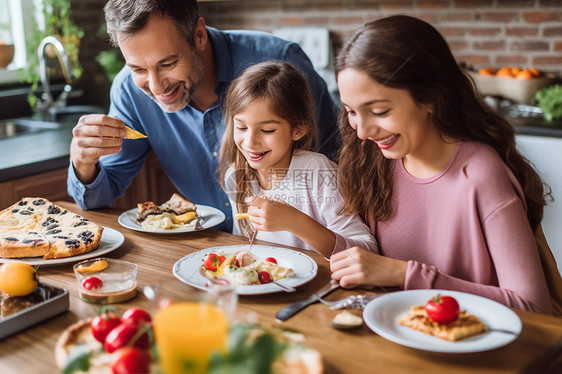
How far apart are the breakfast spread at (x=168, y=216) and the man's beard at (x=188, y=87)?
0.37 m

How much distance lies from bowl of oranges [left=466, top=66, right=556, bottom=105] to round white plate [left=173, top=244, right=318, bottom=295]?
1.95m

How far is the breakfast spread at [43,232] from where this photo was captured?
1521mm

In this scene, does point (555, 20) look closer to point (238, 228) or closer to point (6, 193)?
point (238, 228)

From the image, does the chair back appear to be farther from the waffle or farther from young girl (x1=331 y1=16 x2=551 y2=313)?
the waffle

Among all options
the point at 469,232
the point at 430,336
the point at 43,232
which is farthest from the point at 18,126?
the point at 430,336

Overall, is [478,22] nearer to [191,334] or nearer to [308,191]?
[308,191]

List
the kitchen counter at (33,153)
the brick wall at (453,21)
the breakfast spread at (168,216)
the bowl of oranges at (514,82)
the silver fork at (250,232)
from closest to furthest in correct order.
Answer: the silver fork at (250,232) → the breakfast spread at (168,216) → the kitchen counter at (33,153) → the bowl of oranges at (514,82) → the brick wall at (453,21)

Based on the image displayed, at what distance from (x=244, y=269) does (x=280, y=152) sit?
0.60 m

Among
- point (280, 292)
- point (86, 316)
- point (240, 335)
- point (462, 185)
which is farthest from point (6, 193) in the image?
point (240, 335)

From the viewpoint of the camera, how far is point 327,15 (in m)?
3.96

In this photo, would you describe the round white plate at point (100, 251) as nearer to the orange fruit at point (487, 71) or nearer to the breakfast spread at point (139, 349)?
the breakfast spread at point (139, 349)

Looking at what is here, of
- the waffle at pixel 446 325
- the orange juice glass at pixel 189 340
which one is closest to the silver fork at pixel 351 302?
the waffle at pixel 446 325

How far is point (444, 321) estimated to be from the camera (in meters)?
1.09

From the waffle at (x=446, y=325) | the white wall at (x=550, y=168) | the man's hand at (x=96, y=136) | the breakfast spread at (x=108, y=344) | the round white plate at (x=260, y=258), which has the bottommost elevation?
the white wall at (x=550, y=168)
